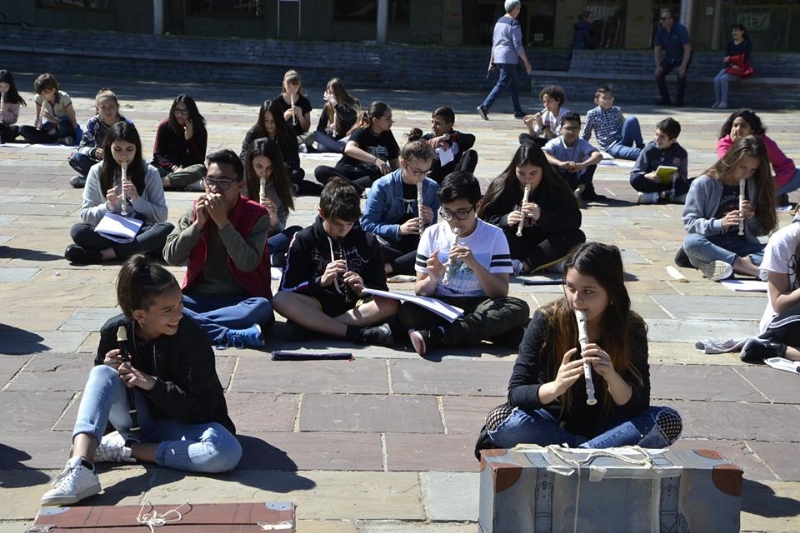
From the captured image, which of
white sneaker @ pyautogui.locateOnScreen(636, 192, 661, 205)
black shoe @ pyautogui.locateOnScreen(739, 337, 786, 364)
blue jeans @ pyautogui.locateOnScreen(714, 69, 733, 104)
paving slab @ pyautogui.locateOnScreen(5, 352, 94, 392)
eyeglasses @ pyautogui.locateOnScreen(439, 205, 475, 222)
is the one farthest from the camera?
blue jeans @ pyautogui.locateOnScreen(714, 69, 733, 104)

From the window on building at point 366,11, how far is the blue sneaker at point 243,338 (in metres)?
24.5

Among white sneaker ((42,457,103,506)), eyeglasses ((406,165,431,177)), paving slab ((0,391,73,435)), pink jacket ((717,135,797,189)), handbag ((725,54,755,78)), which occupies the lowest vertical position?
paving slab ((0,391,73,435))

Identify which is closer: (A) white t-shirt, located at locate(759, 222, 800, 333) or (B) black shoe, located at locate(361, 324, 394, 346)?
(A) white t-shirt, located at locate(759, 222, 800, 333)

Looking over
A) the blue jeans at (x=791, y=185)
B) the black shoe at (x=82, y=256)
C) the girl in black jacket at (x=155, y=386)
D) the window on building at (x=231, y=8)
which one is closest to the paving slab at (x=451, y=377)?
the girl in black jacket at (x=155, y=386)

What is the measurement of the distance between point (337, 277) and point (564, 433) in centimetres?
248

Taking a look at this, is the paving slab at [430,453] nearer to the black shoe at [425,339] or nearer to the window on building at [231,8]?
the black shoe at [425,339]

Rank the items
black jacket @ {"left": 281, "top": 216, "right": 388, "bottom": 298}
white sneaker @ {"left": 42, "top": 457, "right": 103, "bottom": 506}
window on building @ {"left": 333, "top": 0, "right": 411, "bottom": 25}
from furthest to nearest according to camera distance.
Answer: window on building @ {"left": 333, "top": 0, "right": 411, "bottom": 25}
black jacket @ {"left": 281, "top": 216, "right": 388, "bottom": 298}
white sneaker @ {"left": 42, "top": 457, "right": 103, "bottom": 506}

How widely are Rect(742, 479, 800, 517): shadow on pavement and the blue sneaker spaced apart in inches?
114

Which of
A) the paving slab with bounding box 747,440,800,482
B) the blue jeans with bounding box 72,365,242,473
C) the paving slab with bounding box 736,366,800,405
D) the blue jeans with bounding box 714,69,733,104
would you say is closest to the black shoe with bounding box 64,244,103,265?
the blue jeans with bounding box 72,365,242,473

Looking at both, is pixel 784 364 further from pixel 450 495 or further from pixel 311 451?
pixel 311 451

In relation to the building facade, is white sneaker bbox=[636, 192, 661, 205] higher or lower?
lower

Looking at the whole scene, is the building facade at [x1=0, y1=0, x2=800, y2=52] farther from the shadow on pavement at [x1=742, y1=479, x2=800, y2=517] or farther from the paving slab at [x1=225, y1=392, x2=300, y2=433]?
the shadow on pavement at [x1=742, y1=479, x2=800, y2=517]

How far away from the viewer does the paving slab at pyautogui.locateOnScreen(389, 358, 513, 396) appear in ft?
18.6

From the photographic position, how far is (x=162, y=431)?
4.62 metres
